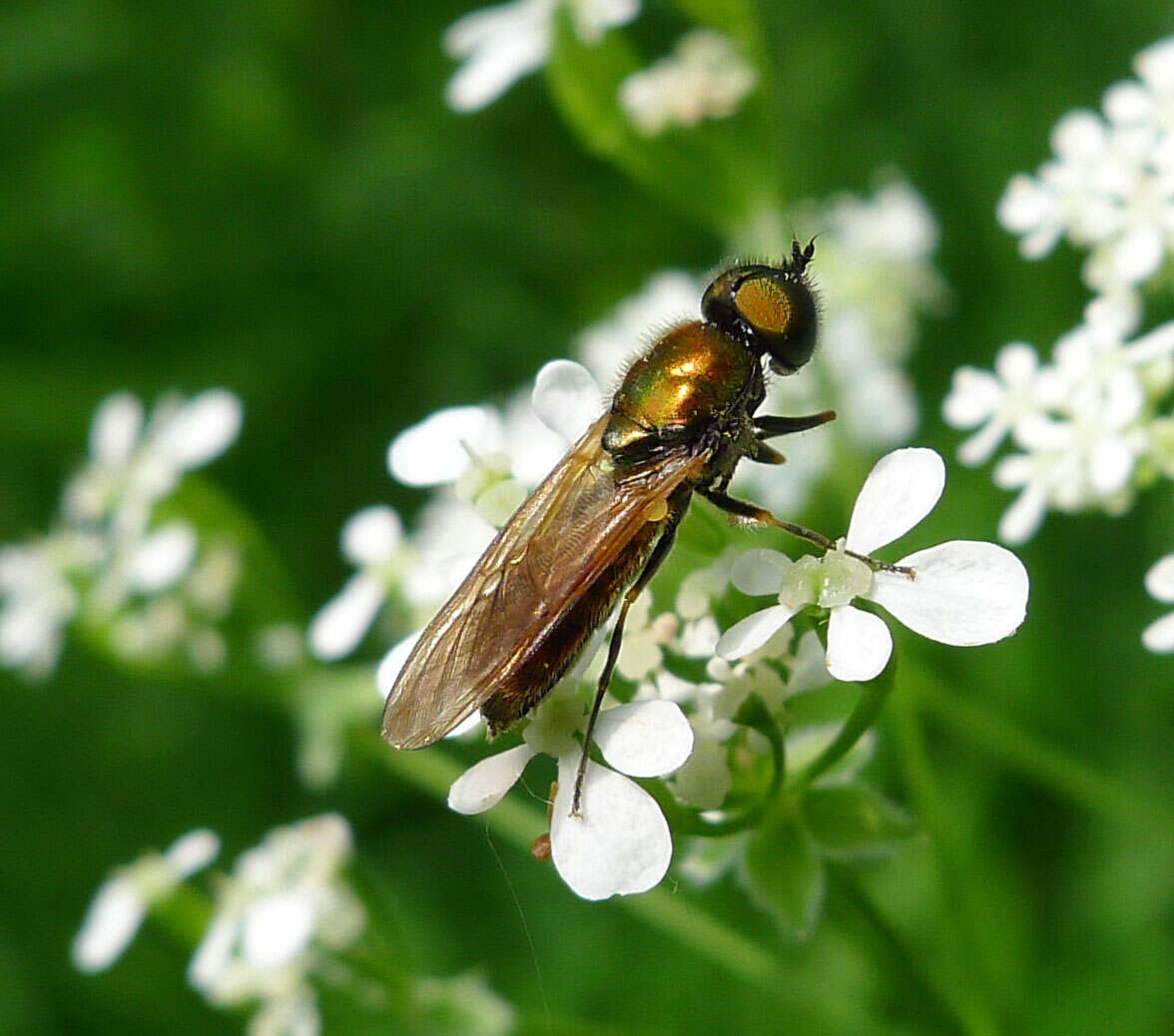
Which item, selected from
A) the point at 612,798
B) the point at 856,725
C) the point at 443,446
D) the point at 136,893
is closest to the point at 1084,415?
the point at 856,725

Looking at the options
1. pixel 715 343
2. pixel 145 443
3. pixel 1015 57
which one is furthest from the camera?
pixel 1015 57

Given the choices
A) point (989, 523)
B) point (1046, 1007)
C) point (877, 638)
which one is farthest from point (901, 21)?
point (877, 638)

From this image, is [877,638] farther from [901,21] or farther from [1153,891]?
[901,21]

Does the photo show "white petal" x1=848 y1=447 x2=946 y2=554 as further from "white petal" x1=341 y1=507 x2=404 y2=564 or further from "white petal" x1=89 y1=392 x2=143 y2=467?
"white petal" x1=89 y1=392 x2=143 y2=467

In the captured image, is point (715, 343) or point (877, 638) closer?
point (877, 638)

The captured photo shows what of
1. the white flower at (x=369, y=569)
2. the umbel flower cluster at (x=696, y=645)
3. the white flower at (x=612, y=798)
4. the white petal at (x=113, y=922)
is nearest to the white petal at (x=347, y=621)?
the white flower at (x=369, y=569)

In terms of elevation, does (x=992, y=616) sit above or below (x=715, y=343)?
below

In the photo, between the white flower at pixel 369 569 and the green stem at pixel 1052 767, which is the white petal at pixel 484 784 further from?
the green stem at pixel 1052 767

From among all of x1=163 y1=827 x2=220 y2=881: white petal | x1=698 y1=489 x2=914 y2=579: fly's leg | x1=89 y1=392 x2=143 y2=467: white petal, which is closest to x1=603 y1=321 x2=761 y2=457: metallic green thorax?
x1=698 y1=489 x2=914 y2=579: fly's leg
